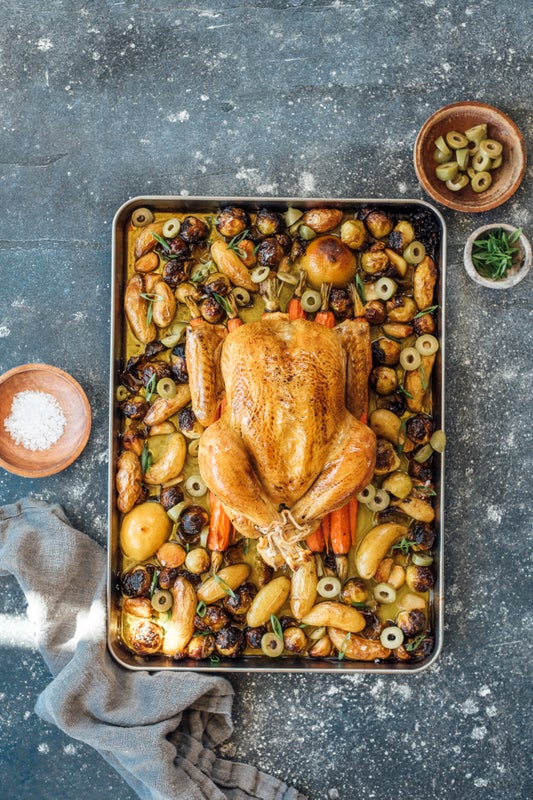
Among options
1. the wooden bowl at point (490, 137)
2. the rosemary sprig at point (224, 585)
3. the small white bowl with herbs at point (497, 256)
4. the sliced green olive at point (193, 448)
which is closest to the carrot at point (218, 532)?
the rosemary sprig at point (224, 585)

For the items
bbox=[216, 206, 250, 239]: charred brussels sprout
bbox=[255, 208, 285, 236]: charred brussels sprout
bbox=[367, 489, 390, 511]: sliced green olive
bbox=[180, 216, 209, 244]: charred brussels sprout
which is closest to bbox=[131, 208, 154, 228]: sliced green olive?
bbox=[180, 216, 209, 244]: charred brussels sprout

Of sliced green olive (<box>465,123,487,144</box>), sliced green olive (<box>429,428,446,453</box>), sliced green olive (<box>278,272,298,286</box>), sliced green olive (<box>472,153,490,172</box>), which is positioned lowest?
sliced green olive (<box>429,428,446,453</box>)

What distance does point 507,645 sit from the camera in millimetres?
2516

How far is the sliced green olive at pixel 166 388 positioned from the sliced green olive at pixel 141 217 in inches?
20.6

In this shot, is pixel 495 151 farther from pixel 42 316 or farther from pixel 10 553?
pixel 10 553

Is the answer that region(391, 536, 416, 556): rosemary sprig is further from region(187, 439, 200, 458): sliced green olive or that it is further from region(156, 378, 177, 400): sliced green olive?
region(156, 378, 177, 400): sliced green olive

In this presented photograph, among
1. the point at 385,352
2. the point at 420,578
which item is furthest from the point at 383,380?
the point at 420,578

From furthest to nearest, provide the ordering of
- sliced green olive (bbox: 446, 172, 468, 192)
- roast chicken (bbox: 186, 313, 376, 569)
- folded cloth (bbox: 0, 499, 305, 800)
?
sliced green olive (bbox: 446, 172, 468, 192), folded cloth (bbox: 0, 499, 305, 800), roast chicken (bbox: 186, 313, 376, 569)

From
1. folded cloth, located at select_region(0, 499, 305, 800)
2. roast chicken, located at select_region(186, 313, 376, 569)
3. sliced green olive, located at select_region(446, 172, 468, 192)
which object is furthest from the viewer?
sliced green olive, located at select_region(446, 172, 468, 192)

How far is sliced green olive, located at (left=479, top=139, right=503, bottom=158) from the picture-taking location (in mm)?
2389

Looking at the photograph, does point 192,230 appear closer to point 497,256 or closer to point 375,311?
point 375,311

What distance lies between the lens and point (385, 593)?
2.38m

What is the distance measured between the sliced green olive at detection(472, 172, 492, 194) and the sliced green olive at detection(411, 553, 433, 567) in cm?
121

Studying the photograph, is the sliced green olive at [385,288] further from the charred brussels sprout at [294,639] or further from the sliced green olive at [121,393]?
the charred brussels sprout at [294,639]
